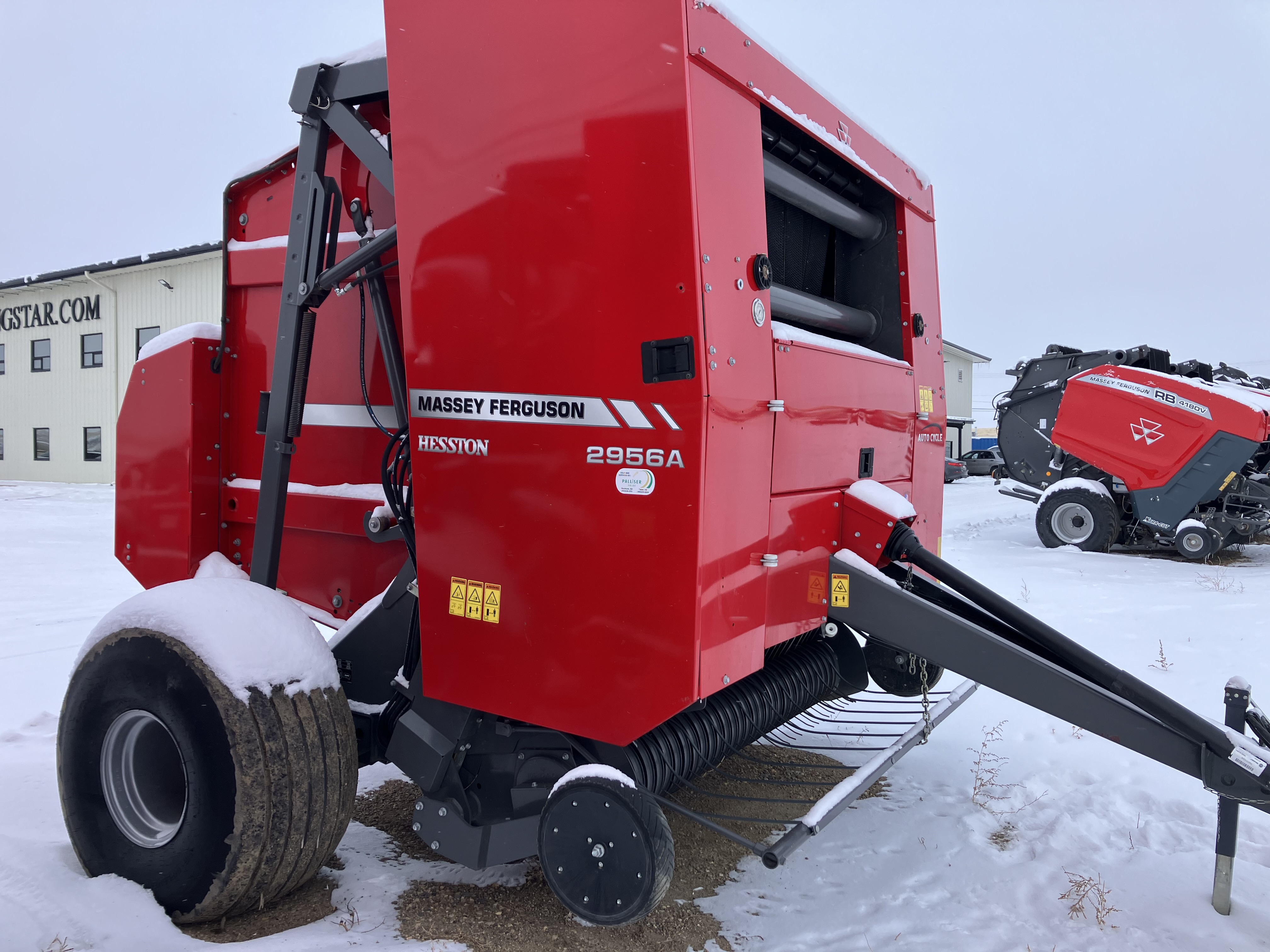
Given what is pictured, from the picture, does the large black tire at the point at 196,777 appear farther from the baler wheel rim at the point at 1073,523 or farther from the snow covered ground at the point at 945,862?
the baler wheel rim at the point at 1073,523

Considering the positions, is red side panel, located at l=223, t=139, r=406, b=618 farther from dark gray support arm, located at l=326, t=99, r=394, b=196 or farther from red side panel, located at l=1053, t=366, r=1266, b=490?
red side panel, located at l=1053, t=366, r=1266, b=490

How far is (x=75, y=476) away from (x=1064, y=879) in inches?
993

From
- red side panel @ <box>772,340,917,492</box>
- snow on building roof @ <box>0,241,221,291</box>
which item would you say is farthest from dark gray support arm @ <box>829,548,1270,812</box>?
snow on building roof @ <box>0,241,221,291</box>

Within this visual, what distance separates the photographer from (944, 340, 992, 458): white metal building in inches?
1486

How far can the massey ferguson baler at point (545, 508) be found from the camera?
2.05 metres

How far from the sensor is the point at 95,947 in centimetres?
218

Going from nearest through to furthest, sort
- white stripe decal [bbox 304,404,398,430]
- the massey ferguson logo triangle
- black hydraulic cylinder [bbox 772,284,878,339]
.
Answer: black hydraulic cylinder [bbox 772,284,878,339] < white stripe decal [bbox 304,404,398,430] < the massey ferguson logo triangle

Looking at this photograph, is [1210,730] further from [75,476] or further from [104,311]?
[75,476]

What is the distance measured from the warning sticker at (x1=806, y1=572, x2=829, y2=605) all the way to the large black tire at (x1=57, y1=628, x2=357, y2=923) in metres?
1.40

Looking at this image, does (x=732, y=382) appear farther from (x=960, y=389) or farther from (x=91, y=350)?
(x=960, y=389)

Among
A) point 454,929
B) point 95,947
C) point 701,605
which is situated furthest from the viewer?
point 454,929

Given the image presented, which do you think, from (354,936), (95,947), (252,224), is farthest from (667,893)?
(252,224)

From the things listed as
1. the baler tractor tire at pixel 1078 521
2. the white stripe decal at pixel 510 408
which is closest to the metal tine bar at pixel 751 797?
the white stripe decal at pixel 510 408

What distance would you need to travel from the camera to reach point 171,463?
3.28m
